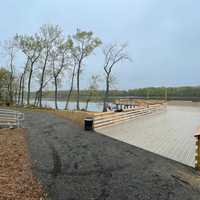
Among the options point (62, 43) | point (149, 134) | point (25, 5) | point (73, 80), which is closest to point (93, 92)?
point (73, 80)

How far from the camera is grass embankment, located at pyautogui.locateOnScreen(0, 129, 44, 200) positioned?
3.79 metres

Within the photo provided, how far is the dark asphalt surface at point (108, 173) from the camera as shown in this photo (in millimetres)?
3881

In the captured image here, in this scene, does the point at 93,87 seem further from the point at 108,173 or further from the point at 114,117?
the point at 108,173

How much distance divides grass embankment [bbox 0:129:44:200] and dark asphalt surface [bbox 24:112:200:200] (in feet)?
0.62

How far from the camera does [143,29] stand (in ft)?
92.0

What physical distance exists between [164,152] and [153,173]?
1950 mm

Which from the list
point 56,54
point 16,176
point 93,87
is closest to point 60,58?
point 56,54

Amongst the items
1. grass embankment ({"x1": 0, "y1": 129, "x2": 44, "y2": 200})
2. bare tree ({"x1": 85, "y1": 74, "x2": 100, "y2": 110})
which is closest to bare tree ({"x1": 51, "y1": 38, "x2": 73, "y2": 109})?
bare tree ({"x1": 85, "y1": 74, "x2": 100, "y2": 110})

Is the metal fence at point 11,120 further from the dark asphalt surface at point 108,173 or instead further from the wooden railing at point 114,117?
the dark asphalt surface at point 108,173

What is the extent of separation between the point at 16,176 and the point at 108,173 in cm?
192

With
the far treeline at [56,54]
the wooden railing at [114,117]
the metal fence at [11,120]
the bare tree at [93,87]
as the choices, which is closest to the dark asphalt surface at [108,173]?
the wooden railing at [114,117]

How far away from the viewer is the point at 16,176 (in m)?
4.53

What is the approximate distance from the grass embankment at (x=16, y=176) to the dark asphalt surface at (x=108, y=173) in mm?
189

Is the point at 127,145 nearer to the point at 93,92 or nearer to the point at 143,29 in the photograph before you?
the point at 143,29
